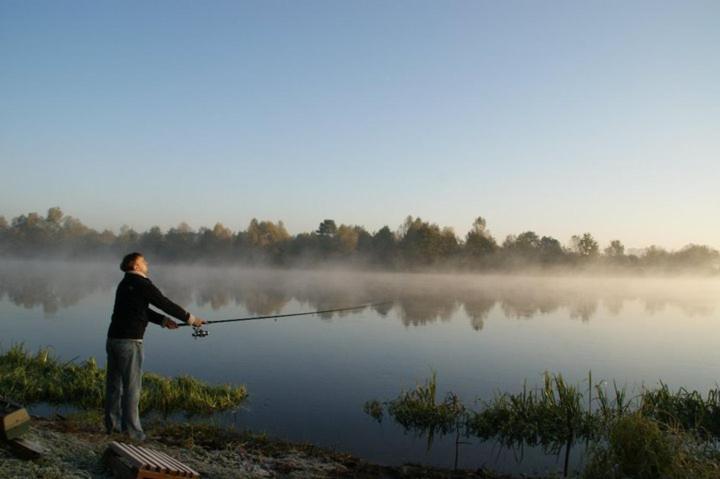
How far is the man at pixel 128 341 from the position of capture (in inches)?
243

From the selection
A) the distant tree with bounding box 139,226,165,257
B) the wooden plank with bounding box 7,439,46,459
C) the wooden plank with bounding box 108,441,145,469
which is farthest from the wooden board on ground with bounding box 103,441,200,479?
the distant tree with bounding box 139,226,165,257

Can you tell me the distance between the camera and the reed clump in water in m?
9.14

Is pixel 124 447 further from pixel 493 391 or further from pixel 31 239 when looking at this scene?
pixel 31 239

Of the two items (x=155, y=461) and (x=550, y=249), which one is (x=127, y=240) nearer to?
(x=550, y=249)

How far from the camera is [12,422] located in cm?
517

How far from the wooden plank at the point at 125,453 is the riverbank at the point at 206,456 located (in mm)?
231

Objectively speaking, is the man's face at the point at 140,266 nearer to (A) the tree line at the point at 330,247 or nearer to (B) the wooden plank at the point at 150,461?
(B) the wooden plank at the point at 150,461

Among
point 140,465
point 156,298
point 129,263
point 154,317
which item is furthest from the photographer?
point 154,317

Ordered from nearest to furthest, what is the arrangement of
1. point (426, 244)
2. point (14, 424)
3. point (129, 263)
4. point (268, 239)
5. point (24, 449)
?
point (24, 449), point (14, 424), point (129, 263), point (426, 244), point (268, 239)

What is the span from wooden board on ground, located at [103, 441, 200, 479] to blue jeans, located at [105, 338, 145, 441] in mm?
1160

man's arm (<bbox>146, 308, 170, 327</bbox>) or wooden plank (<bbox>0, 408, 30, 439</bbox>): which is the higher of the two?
man's arm (<bbox>146, 308, 170, 327</bbox>)

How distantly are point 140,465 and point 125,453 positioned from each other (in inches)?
17.7

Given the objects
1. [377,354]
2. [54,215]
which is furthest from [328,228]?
[377,354]

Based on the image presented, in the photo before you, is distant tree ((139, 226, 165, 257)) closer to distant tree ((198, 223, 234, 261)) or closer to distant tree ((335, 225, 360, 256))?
distant tree ((198, 223, 234, 261))
